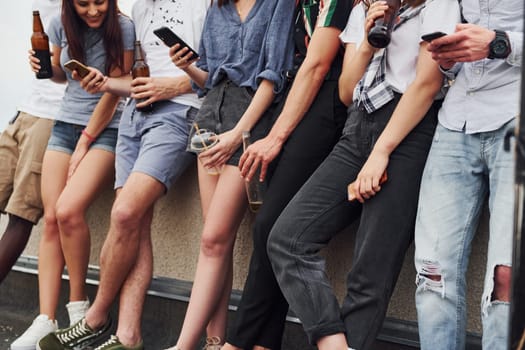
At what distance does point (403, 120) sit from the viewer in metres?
2.95

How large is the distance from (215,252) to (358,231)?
88 cm

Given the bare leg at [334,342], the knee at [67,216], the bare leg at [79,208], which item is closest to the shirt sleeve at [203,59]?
the bare leg at [79,208]

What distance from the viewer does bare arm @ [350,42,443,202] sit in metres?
2.92

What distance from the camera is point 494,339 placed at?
2516mm

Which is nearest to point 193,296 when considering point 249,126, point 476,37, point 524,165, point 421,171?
point 249,126

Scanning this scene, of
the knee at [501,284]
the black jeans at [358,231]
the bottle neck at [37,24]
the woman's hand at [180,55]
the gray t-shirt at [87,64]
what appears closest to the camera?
the knee at [501,284]

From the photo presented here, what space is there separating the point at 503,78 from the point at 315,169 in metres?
0.98

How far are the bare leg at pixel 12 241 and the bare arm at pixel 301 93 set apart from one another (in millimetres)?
2059

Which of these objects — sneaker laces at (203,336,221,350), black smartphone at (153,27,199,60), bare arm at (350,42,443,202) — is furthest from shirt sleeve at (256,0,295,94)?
sneaker laces at (203,336,221,350)

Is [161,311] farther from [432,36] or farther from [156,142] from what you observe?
[432,36]

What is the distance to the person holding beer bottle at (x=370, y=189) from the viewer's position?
290cm

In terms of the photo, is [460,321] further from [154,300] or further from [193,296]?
[154,300]

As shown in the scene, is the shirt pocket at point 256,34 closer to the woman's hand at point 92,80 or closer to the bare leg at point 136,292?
the woman's hand at point 92,80

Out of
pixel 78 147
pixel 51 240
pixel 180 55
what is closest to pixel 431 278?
pixel 180 55
